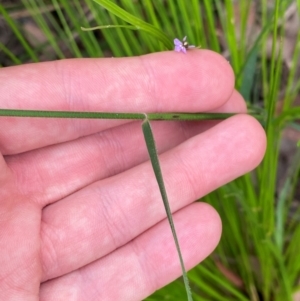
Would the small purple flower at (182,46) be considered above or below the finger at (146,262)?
above

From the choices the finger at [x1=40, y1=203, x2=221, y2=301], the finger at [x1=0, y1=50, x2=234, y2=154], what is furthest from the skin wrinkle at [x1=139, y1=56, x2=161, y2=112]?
the finger at [x1=40, y1=203, x2=221, y2=301]

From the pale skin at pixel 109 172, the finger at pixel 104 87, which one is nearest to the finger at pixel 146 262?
the pale skin at pixel 109 172

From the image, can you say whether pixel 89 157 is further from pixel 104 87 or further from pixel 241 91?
pixel 241 91

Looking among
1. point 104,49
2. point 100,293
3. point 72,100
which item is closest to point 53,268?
point 100,293

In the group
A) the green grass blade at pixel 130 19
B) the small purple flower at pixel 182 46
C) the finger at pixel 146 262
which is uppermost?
the green grass blade at pixel 130 19

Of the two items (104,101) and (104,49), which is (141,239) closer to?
(104,101)

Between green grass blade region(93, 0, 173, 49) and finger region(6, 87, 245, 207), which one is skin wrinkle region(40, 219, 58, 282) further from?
green grass blade region(93, 0, 173, 49)

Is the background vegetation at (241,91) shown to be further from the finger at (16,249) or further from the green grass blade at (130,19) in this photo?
the finger at (16,249)
